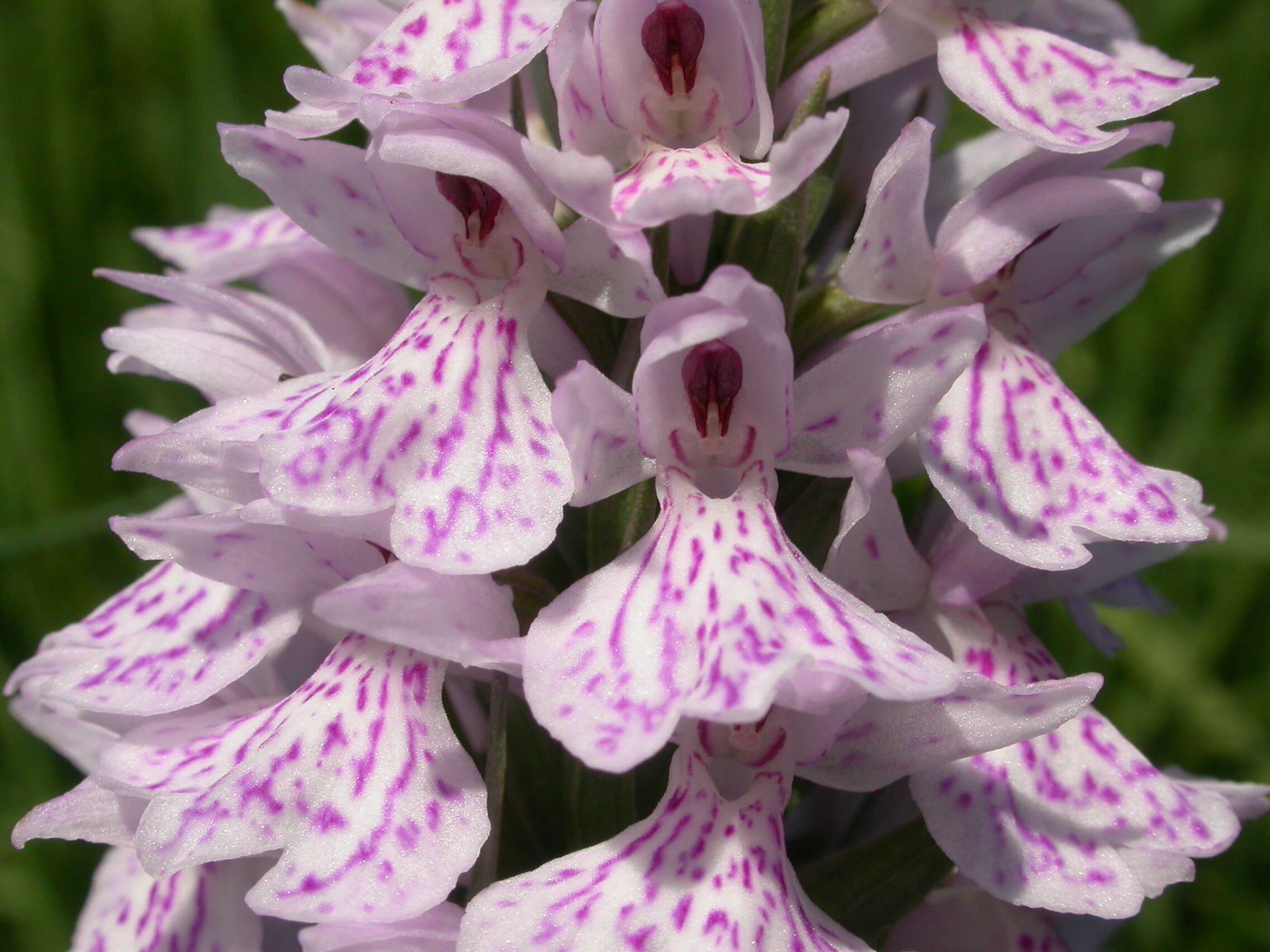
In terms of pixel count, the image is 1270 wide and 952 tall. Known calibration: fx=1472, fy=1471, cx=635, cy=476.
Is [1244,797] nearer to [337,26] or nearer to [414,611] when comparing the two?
[414,611]

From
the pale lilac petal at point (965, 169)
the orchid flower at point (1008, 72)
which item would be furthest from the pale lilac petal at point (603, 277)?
the pale lilac petal at point (965, 169)

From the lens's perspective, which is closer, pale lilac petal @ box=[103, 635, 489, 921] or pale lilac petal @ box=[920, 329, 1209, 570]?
pale lilac petal @ box=[103, 635, 489, 921]

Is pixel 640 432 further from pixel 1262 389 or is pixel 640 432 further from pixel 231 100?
pixel 1262 389

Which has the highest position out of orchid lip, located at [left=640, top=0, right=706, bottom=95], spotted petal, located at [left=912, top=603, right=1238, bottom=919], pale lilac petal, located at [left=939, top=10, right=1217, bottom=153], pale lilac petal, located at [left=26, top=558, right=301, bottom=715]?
orchid lip, located at [left=640, top=0, right=706, bottom=95]

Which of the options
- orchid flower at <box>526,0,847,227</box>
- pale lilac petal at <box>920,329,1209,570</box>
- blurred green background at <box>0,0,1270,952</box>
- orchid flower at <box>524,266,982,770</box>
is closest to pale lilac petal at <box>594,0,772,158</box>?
orchid flower at <box>526,0,847,227</box>

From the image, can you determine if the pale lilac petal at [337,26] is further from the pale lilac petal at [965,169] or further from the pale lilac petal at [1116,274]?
the pale lilac petal at [1116,274]

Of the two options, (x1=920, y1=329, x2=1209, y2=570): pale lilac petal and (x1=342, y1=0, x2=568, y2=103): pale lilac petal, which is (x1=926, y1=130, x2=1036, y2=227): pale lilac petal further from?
(x1=342, y1=0, x2=568, y2=103): pale lilac petal

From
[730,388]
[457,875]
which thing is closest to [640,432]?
[730,388]
